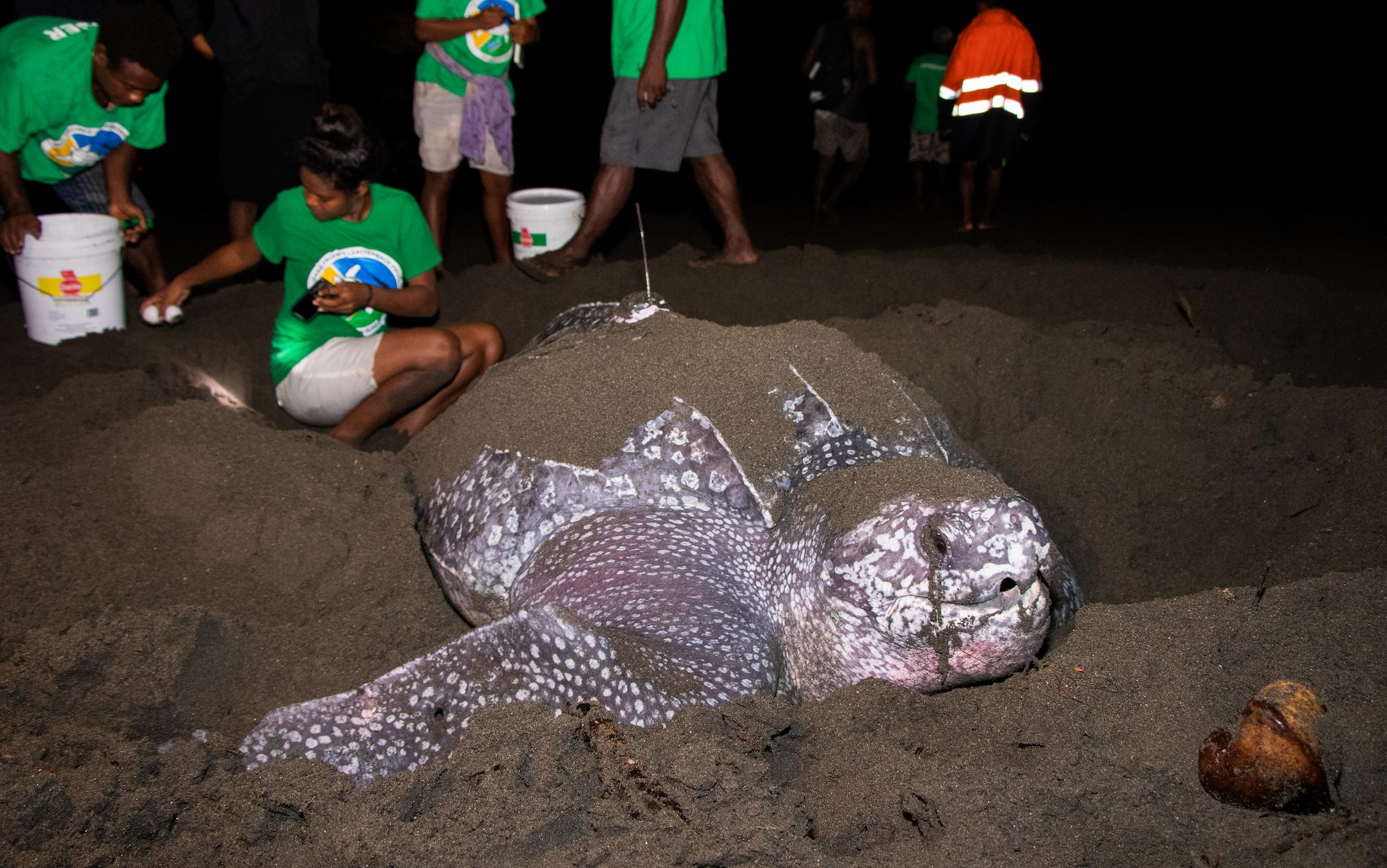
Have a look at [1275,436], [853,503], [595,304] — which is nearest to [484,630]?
[853,503]

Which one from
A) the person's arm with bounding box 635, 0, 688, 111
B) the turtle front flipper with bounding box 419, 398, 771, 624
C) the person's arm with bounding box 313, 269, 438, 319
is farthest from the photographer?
the person's arm with bounding box 635, 0, 688, 111

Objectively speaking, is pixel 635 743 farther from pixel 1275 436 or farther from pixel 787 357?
pixel 1275 436

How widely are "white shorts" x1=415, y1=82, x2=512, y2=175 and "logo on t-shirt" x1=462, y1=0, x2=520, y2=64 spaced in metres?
0.22

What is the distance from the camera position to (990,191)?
5359mm

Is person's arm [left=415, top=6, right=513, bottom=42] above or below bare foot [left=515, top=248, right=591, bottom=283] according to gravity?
above

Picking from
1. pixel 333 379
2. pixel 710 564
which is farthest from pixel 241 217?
pixel 710 564

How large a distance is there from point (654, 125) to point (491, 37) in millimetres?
777

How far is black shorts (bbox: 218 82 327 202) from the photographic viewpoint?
3518 millimetres

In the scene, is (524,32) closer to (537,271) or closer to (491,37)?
(491,37)

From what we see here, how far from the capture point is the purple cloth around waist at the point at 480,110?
3.70 m

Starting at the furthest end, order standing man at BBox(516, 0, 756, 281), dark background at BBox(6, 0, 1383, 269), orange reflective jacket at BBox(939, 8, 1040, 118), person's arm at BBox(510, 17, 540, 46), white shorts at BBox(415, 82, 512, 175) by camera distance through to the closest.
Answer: dark background at BBox(6, 0, 1383, 269) < orange reflective jacket at BBox(939, 8, 1040, 118) < white shorts at BBox(415, 82, 512, 175) < person's arm at BBox(510, 17, 540, 46) < standing man at BBox(516, 0, 756, 281)

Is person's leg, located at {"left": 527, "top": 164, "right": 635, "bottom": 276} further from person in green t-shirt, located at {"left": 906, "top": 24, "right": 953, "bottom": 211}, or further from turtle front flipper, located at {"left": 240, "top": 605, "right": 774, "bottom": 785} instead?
person in green t-shirt, located at {"left": 906, "top": 24, "right": 953, "bottom": 211}

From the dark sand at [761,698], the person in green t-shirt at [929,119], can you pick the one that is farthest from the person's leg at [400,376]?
the person in green t-shirt at [929,119]

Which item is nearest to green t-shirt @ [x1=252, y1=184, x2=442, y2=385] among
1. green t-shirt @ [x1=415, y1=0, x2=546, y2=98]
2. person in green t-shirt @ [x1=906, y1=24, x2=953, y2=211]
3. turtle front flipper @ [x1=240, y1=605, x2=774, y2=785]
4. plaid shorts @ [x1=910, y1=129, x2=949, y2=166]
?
green t-shirt @ [x1=415, y1=0, x2=546, y2=98]
